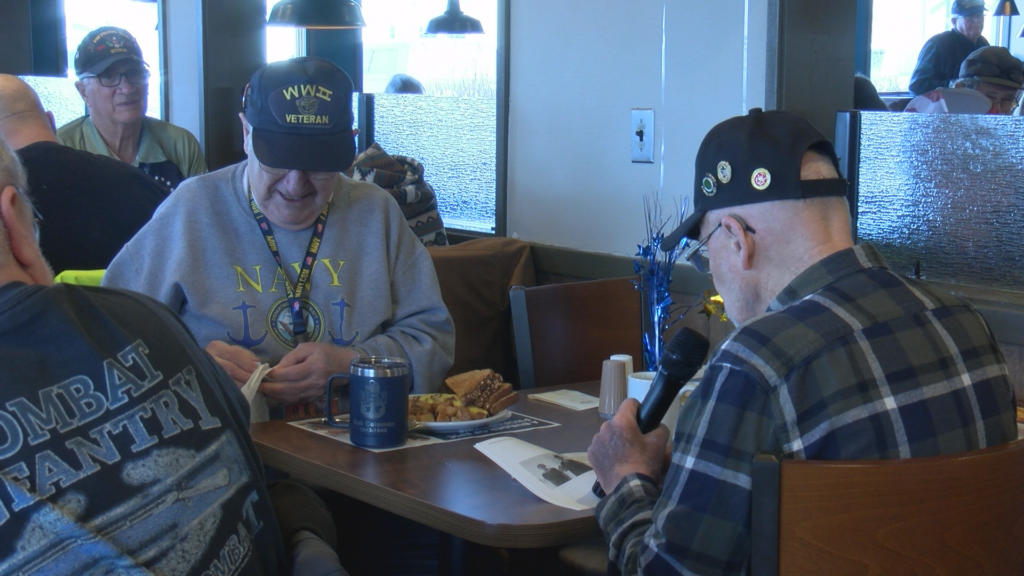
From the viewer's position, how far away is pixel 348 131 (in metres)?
2.23

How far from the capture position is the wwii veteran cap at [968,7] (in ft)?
22.7

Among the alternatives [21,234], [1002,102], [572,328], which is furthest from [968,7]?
[21,234]

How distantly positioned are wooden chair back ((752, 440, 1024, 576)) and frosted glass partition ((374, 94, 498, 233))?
3.10m

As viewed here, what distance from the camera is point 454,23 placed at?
4.49 meters

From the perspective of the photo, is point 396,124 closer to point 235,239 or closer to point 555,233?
point 555,233

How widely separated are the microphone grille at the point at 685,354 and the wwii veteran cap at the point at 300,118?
0.96 meters

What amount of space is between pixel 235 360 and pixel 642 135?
1.76 meters

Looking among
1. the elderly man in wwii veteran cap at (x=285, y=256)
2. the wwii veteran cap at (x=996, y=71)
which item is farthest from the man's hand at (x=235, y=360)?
the wwii veteran cap at (x=996, y=71)

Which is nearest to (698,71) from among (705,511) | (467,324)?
(467,324)

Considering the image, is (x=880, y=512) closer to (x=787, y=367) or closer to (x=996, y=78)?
(x=787, y=367)

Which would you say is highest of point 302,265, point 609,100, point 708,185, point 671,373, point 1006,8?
point 1006,8

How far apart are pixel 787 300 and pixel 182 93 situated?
4.32 metres

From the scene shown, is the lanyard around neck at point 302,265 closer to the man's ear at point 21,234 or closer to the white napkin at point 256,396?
the white napkin at point 256,396

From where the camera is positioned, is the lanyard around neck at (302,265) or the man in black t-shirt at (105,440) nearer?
the man in black t-shirt at (105,440)
